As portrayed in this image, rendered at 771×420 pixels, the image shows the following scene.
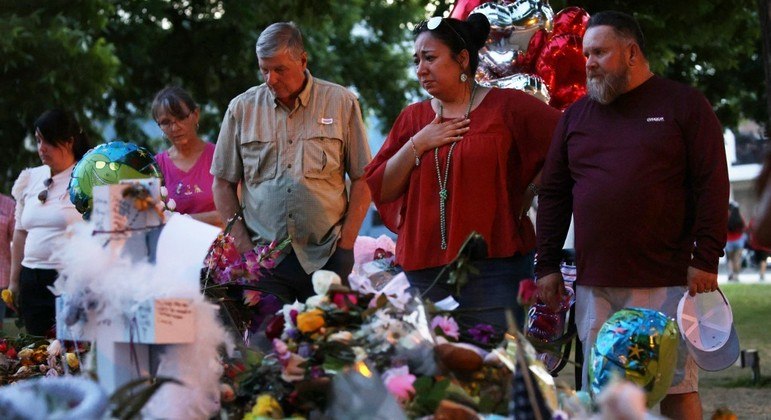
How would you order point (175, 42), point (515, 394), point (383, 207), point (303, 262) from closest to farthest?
point (515, 394)
point (383, 207)
point (303, 262)
point (175, 42)

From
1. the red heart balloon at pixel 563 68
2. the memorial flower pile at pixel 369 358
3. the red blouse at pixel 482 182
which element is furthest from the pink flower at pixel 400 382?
the red heart balloon at pixel 563 68

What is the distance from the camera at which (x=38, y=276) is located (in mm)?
7004

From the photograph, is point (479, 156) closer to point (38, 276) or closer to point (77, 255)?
point (77, 255)

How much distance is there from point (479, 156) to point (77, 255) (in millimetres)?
2087

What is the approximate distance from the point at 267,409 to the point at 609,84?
7.36ft

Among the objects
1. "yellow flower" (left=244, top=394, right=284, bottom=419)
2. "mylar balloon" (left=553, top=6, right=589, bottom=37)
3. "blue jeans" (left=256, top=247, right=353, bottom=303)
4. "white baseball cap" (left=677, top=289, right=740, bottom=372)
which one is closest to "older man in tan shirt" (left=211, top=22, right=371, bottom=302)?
"blue jeans" (left=256, top=247, right=353, bottom=303)

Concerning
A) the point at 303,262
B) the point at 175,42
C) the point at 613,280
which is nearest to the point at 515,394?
the point at 613,280

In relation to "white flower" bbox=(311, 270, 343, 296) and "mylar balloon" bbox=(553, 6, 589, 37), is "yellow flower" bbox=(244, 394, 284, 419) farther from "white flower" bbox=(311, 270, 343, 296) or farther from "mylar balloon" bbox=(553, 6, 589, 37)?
"mylar balloon" bbox=(553, 6, 589, 37)

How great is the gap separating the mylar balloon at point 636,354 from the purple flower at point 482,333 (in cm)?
34

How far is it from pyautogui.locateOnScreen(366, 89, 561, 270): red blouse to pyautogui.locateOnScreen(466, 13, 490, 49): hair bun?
211mm

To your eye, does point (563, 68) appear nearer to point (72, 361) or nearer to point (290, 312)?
point (72, 361)

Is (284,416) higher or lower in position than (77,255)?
lower

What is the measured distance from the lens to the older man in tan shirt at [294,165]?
5594mm

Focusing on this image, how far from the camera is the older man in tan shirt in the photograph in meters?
5.59
